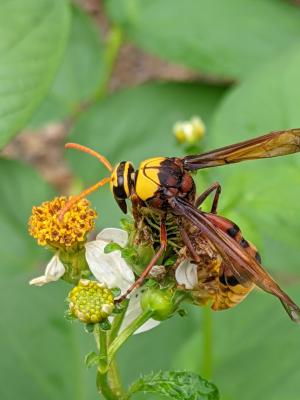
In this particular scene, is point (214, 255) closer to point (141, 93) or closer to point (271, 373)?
point (271, 373)

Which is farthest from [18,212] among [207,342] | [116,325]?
[116,325]

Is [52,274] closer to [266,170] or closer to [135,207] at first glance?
[135,207]

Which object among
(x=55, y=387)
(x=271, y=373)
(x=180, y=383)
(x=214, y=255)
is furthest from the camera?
(x=55, y=387)

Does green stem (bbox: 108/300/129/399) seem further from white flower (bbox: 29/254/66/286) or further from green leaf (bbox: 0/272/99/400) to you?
green leaf (bbox: 0/272/99/400)

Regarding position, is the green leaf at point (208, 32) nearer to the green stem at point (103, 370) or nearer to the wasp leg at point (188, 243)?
the wasp leg at point (188, 243)

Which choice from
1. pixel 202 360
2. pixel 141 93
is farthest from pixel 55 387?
pixel 141 93

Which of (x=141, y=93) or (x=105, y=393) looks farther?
(x=141, y=93)
